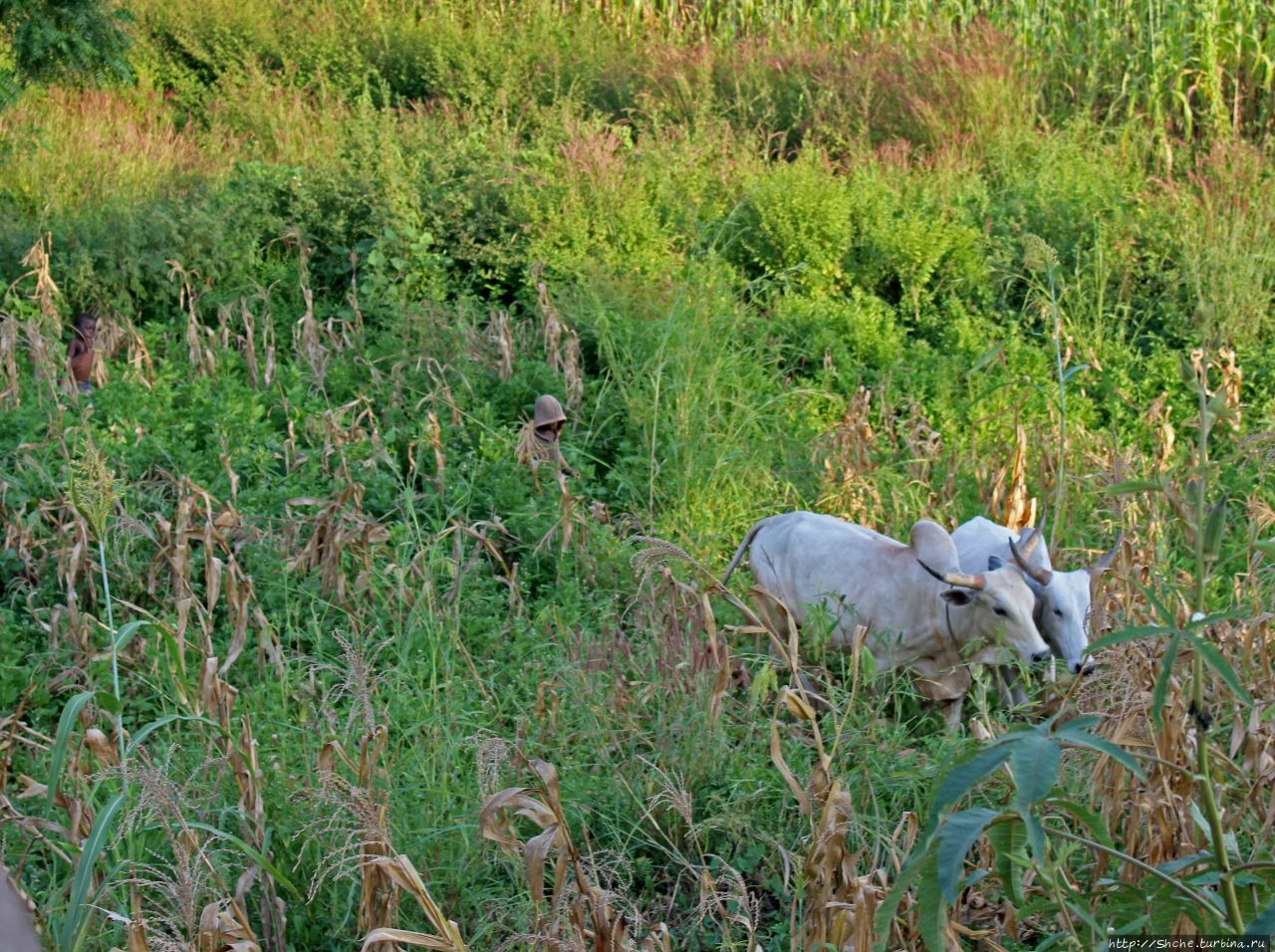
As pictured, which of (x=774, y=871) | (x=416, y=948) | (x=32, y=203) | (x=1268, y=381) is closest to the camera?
(x=416, y=948)

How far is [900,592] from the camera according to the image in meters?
4.44

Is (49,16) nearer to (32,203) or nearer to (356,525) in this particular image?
(32,203)

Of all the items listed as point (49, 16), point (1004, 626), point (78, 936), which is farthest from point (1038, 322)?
point (78, 936)

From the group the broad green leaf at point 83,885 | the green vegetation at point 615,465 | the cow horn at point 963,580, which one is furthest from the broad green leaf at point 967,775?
the cow horn at point 963,580

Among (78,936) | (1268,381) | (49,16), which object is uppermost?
(49,16)

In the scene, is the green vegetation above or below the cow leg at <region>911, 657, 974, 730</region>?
above

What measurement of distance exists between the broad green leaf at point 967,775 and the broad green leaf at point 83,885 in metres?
1.69

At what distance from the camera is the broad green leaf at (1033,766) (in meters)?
1.51

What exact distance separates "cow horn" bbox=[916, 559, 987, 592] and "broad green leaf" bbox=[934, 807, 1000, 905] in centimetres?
247

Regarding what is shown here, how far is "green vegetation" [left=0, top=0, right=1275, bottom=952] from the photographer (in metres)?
3.01

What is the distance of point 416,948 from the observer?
309cm

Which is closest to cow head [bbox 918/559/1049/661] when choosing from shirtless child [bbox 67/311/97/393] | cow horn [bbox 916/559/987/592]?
cow horn [bbox 916/559/987/592]

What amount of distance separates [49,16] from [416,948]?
21.0 feet

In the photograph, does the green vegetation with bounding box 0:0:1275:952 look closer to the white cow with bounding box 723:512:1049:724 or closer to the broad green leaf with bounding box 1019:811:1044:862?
the broad green leaf with bounding box 1019:811:1044:862
